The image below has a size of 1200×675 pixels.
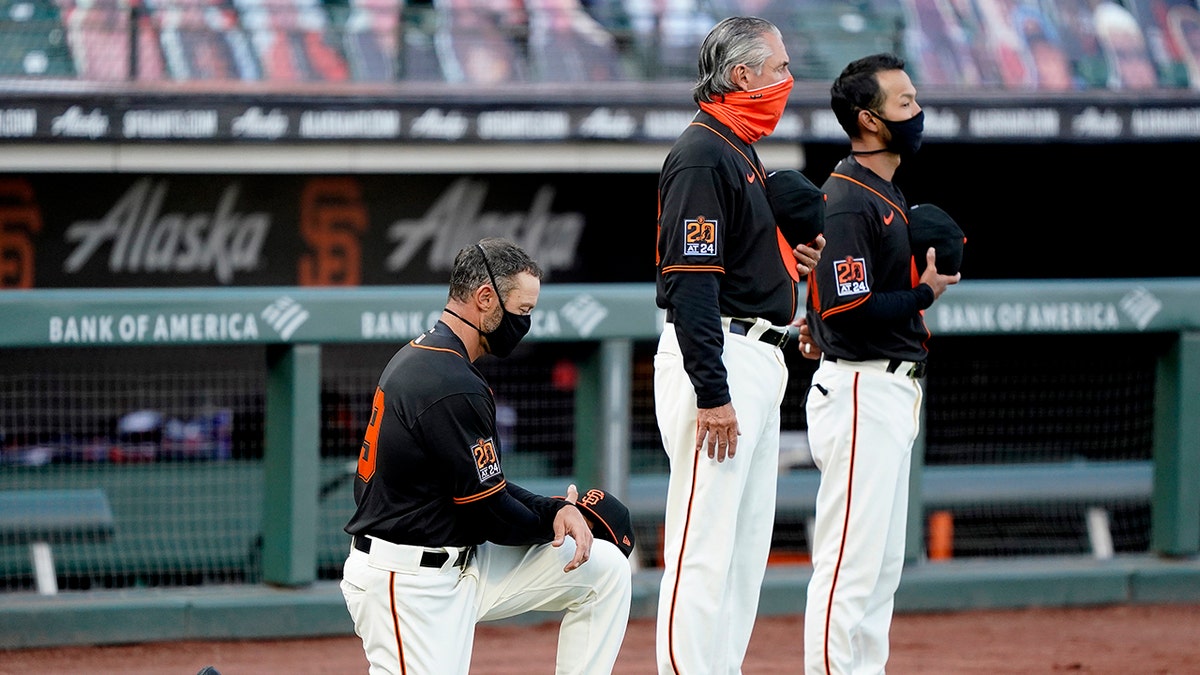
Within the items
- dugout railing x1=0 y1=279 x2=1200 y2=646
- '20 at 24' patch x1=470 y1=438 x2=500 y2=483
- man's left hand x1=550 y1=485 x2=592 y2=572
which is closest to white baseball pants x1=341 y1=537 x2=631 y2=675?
man's left hand x1=550 y1=485 x2=592 y2=572

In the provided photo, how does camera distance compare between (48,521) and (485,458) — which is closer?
(485,458)

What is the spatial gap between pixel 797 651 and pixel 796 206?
2425 mm

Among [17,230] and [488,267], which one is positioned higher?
[17,230]

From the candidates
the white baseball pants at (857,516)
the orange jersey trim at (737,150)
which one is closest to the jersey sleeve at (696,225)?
the orange jersey trim at (737,150)

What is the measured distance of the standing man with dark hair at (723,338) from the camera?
367cm

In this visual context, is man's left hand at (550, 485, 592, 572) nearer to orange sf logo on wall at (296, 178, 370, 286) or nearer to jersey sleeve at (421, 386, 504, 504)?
jersey sleeve at (421, 386, 504, 504)

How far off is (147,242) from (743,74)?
26.1ft

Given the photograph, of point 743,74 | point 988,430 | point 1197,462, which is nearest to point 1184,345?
point 1197,462

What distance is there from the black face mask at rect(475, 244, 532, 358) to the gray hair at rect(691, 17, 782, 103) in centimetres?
75

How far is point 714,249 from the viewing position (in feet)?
12.0

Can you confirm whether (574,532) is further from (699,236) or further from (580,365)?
(580,365)

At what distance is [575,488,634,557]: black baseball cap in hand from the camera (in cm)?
382

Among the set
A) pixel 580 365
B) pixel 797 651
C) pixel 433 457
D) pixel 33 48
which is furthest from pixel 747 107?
pixel 33 48

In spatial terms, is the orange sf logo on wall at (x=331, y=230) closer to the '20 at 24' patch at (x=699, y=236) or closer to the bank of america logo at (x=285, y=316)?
the bank of america logo at (x=285, y=316)
